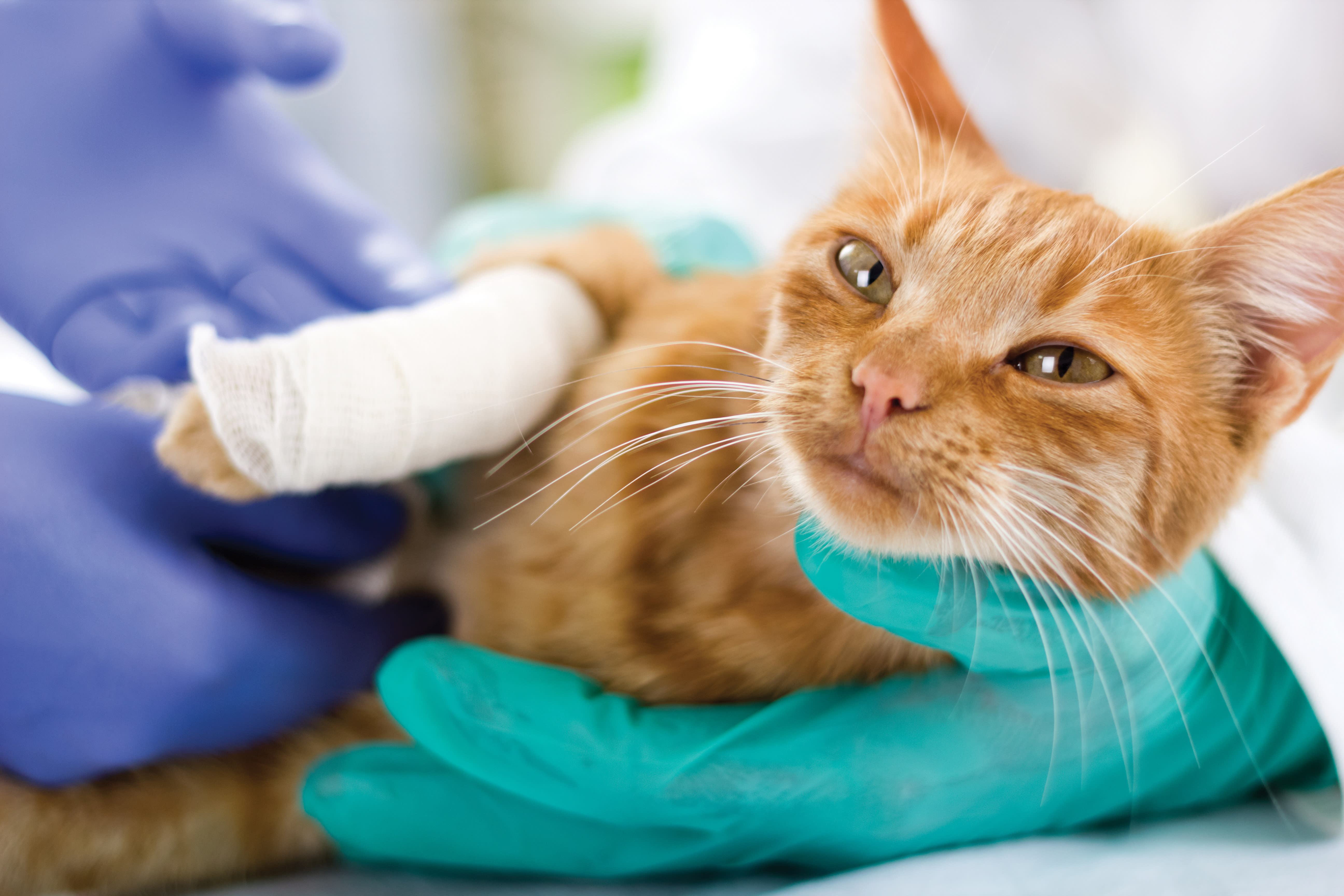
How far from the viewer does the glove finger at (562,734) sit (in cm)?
81

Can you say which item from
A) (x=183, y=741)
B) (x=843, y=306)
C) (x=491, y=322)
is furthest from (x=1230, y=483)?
(x=183, y=741)

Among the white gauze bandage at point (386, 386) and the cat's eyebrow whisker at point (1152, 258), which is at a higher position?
the cat's eyebrow whisker at point (1152, 258)

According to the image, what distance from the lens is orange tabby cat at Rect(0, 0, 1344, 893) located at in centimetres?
68

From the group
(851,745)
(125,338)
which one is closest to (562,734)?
→ (851,745)

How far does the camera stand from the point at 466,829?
869 millimetres

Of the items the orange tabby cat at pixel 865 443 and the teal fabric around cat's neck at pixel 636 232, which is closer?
the orange tabby cat at pixel 865 443

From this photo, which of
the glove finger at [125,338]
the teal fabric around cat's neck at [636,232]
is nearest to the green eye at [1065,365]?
the teal fabric around cat's neck at [636,232]

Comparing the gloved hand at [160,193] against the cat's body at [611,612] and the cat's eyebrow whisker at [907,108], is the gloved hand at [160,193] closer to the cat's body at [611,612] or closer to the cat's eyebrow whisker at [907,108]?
the cat's body at [611,612]

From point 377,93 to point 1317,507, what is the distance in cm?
314

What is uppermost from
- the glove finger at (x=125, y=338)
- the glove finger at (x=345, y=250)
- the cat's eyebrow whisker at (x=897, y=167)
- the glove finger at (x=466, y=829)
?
the cat's eyebrow whisker at (x=897, y=167)

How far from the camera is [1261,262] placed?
72cm

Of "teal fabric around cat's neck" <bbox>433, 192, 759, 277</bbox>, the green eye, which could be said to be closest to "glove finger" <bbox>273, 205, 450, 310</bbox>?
"teal fabric around cat's neck" <bbox>433, 192, 759, 277</bbox>

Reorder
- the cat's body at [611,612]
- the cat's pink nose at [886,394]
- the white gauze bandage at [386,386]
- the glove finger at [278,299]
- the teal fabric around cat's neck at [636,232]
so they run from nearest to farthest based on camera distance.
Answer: the cat's pink nose at [886,394] < the white gauze bandage at [386,386] < the cat's body at [611,612] < the glove finger at [278,299] < the teal fabric around cat's neck at [636,232]

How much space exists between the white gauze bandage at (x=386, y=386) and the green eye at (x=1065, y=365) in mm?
542
